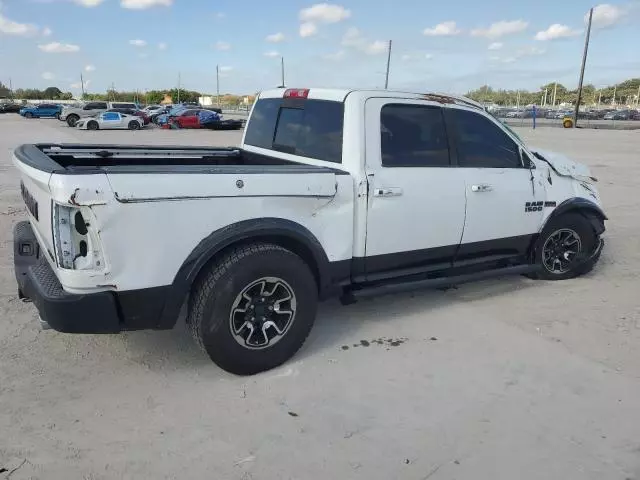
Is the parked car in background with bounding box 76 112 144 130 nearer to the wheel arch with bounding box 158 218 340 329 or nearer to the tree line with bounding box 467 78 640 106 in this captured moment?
the wheel arch with bounding box 158 218 340 329

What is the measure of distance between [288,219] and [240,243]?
354 mm

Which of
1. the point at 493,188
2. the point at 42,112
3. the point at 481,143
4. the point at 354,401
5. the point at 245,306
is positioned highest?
the point at 481,143

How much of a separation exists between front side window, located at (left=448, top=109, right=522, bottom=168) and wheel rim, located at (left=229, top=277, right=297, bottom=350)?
6.13 feet

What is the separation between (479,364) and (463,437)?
2.90ft

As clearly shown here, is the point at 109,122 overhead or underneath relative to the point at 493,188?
underneath

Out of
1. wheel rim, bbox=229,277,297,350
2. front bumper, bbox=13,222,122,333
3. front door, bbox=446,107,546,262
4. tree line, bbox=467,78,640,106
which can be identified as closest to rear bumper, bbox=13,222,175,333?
front bumper, bbox=13,222,122,333

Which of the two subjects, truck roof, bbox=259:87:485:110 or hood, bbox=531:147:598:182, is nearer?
truck roof, bbox=259:87:485:110

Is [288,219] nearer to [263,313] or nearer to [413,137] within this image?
[263,313]

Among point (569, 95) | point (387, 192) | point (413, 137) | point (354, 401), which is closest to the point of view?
point (354, 401)

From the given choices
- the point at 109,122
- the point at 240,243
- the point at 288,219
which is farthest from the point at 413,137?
the point at 109,122

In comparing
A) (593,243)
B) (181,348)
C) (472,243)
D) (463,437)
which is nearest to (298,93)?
(472,243)

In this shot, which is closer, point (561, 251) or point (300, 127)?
point (300, 127)

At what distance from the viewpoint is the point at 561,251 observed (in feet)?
17.5

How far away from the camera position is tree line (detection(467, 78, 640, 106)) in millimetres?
121062
